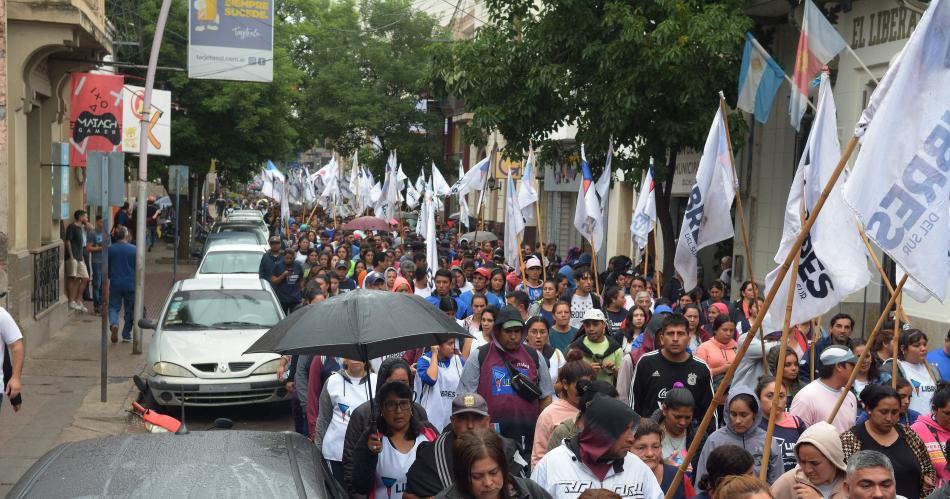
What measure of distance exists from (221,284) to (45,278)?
204 inches

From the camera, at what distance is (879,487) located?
485 cm

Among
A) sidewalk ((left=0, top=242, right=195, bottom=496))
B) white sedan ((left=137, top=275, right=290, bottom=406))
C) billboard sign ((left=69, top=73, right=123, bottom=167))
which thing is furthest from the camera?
billboard sign ((left=69, top=73, right=123, bottom=167))

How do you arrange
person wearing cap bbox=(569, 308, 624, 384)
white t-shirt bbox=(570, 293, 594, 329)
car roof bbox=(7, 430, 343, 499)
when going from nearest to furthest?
1. car roof bbox=(7, 430, 343, 499)
2. person wearing cap bbox=(569, 308, 624, 384)
3. white t-shirt bbox=(570, 293, 594, 329)

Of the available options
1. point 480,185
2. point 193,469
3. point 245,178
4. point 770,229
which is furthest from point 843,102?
point 245,178

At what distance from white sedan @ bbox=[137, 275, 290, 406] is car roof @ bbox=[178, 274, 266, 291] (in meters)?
0.21

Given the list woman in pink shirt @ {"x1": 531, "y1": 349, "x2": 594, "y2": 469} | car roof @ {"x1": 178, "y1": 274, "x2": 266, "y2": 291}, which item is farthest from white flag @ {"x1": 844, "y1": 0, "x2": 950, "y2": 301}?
car roof @ {"x1": 178, "y1": 274, "x2": 266, "y2": 291}

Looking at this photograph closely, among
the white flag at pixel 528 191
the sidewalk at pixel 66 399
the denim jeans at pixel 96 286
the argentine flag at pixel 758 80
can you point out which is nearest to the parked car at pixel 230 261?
the sidewalk at pixel 66 399

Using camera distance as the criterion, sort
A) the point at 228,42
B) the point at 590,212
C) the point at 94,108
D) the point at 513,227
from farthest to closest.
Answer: the point at 228,42 → the point at 94,108 → the point at 513,227 → the point at 590,212

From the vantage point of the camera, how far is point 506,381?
7.84 metres

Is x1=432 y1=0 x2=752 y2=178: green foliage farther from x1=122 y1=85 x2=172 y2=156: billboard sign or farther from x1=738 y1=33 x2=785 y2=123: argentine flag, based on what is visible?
x1=122 y1=85 x2=172 y2=156: billboard sign

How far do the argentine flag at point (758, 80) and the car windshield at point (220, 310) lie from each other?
6.01m

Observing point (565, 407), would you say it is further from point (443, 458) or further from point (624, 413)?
point (624, 413)

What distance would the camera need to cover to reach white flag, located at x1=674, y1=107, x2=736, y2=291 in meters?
8.80

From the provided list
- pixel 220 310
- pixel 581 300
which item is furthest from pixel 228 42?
pixel 581 300
